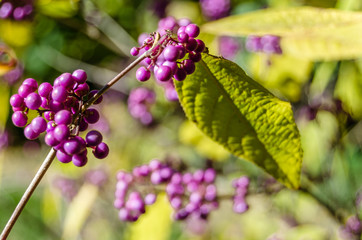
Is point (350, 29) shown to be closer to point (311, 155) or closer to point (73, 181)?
point (311, 155)

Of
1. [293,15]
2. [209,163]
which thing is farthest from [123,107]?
[293,15]

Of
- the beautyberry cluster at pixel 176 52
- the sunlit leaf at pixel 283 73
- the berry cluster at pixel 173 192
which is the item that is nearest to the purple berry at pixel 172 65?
the beautyberry cluster at pixel 176 52

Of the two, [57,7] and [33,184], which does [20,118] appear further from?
[57,7]

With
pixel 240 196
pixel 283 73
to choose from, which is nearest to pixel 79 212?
pixel 240 196

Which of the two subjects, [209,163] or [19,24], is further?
[209,163]

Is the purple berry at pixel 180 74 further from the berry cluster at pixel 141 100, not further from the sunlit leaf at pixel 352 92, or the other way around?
the berry cluster at pixel 141 100

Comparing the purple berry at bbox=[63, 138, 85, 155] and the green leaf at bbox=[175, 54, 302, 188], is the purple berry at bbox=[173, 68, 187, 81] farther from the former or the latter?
the purple berry at bbox=[63, 138, 85, 155]
